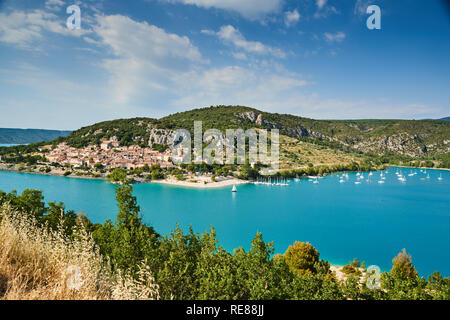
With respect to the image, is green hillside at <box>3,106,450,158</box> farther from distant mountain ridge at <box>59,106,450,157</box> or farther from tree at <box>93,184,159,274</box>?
tree at <box>93,184,159,274</box>

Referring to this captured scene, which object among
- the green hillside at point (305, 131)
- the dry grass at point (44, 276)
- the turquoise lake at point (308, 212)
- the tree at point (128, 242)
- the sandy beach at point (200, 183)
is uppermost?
the green hillside at point (305, 131)

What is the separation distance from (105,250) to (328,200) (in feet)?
88.2

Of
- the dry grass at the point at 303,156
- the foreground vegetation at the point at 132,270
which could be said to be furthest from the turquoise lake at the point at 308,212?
the foreground vegetation at the point at 132,270

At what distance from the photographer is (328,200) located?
92.0 feet

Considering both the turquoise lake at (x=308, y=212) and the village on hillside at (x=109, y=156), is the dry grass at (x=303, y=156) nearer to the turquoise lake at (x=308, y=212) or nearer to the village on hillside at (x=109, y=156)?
the turquoise lake at (x=308, y=212)

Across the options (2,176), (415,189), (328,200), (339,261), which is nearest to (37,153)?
(2,176)

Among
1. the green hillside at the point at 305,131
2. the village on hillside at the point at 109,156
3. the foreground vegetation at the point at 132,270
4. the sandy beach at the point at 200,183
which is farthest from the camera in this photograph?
the green hillside at the point at 305,131

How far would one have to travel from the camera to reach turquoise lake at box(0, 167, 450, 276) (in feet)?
52.2

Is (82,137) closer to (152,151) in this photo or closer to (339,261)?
(152,151)

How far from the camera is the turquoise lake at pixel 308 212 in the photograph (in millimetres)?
15898

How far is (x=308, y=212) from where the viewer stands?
2352cm

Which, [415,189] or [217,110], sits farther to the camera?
[217,110]

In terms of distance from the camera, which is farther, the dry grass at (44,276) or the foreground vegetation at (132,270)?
the foreground vegetation at (132,270)

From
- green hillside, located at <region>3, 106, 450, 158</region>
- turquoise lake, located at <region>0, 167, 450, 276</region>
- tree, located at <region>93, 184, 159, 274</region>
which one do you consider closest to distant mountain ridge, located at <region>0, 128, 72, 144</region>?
green hillside, located at <region>3, 106, 450, 158</region>
